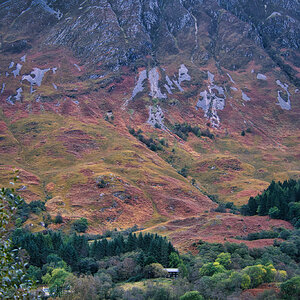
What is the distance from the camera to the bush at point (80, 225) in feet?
298

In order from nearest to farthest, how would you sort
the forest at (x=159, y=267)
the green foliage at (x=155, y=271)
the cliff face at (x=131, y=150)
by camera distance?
the forest at (x=159, y=267) < the green foliage at (x=155, y=271) < the cliff face at (x=131, y=150)

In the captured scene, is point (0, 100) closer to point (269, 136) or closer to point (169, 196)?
point (169, 196)

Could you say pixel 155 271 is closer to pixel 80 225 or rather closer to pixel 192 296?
pixel 192 296

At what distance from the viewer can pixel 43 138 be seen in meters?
145

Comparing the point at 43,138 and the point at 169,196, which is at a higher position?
the point at 43,138

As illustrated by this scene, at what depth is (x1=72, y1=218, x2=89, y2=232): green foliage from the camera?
90938mm

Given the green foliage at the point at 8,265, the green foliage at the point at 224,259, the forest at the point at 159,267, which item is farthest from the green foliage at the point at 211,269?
the green foliage at the point at 8,265

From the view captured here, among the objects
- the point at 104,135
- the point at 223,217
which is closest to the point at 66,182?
the point at 104,135

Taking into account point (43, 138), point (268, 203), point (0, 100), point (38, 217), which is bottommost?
point (38, 217)

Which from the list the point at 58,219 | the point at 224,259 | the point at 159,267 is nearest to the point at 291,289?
the point at 224,259

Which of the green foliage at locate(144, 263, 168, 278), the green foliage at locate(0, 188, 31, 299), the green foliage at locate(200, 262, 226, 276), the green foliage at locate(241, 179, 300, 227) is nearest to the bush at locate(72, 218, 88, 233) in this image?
the green foliage at locate(144, 263, 168, 278)

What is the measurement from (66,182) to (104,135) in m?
42.2

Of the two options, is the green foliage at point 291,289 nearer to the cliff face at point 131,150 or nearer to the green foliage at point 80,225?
the green foliage at point 80,225

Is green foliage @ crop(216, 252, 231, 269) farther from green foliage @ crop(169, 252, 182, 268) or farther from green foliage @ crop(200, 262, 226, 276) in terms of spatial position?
green foliage @ crop(169, 252, 182, 268)
